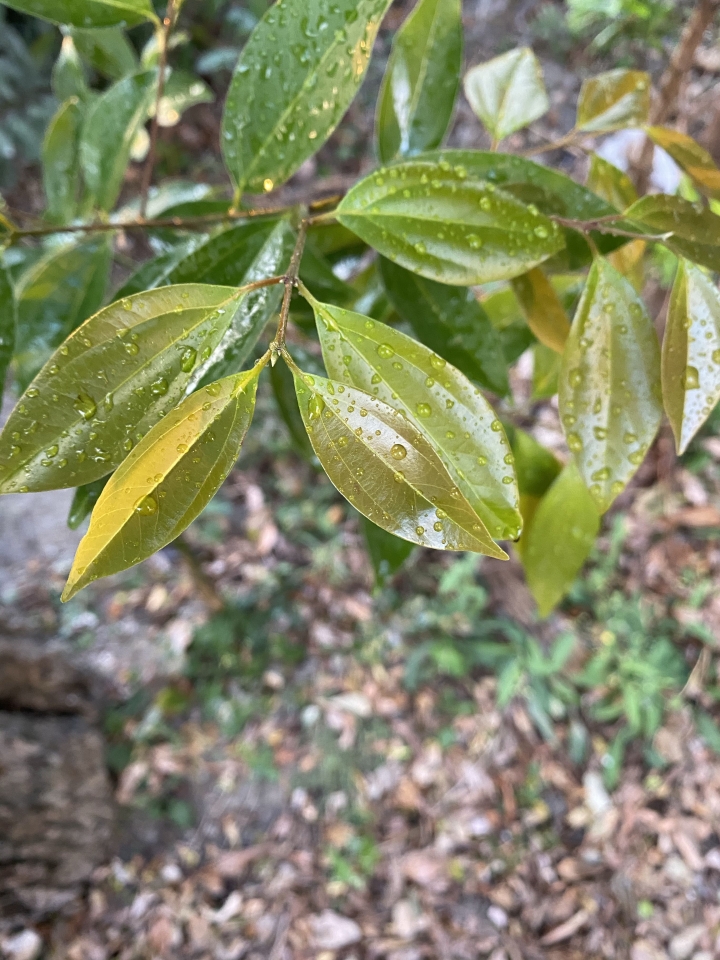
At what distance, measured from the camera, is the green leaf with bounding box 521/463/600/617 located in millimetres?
633

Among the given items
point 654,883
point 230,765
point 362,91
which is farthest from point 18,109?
point 654,883

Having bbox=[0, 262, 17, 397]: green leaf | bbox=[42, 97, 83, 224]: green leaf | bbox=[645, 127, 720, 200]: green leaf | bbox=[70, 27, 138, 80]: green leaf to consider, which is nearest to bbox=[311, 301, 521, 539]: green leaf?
bbox=[0, 262, 17, 397]: green leaf

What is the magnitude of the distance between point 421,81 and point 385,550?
0.51 meters

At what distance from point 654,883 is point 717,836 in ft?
0.60

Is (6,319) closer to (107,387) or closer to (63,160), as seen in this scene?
(107,387)

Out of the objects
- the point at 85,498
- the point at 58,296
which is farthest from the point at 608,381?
the point at 58,296

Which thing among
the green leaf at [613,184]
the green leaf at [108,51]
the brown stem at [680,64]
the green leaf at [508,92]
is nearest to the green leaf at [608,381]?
the green leaf at [613,184]

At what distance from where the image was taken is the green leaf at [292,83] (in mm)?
406

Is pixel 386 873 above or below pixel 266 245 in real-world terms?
below

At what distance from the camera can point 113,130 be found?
1.97ft

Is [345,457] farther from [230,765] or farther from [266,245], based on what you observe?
[230,765]

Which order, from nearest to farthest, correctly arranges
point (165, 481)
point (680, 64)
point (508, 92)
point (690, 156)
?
point (165, 481)
point (690, 156)
point (508, 92)
point (680, 64)

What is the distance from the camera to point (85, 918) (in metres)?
1.34

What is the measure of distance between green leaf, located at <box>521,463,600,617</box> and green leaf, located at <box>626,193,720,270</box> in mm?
254
